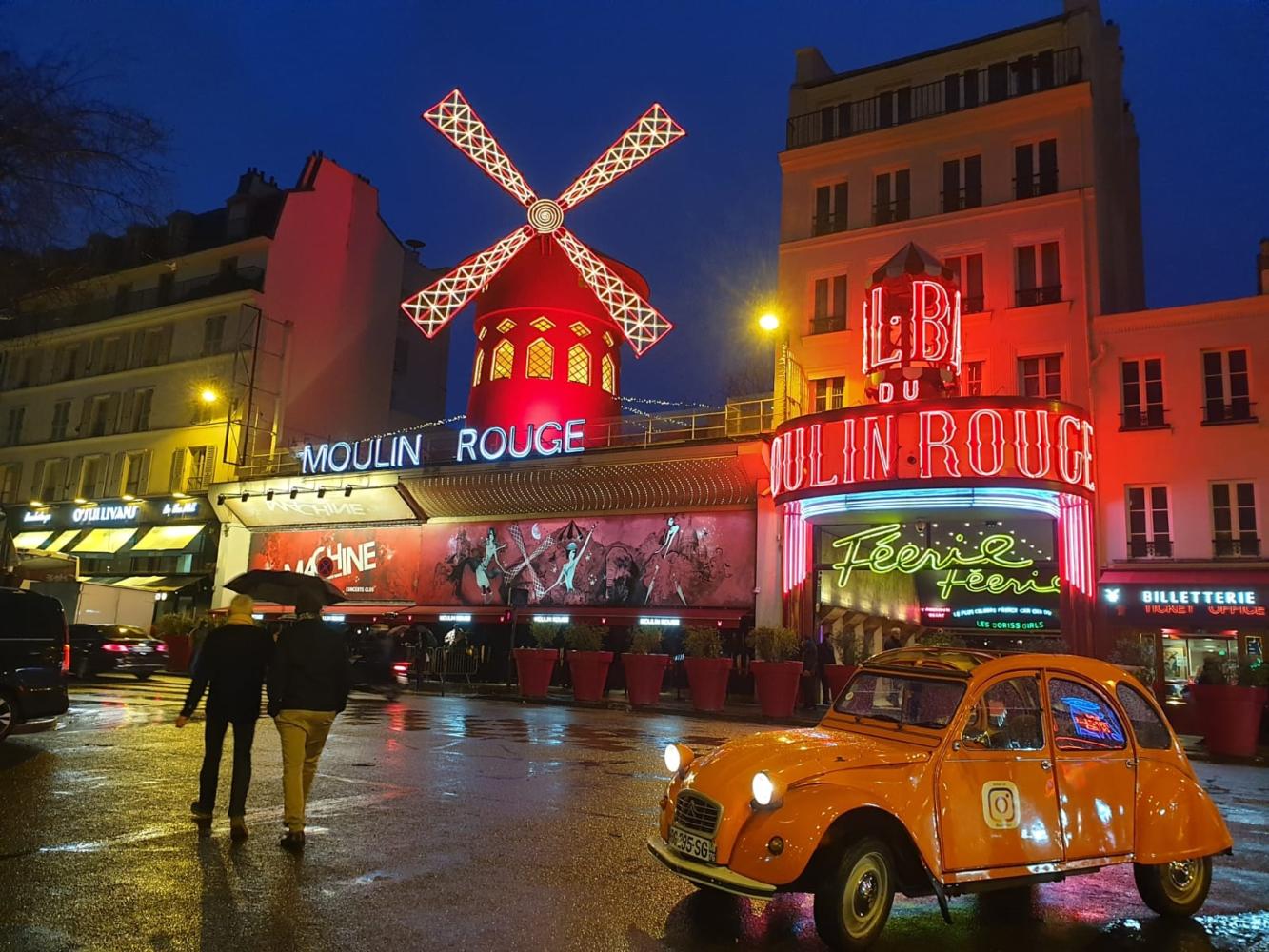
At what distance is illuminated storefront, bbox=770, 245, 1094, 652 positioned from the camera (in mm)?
16859

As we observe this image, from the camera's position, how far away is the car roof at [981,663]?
205 inches

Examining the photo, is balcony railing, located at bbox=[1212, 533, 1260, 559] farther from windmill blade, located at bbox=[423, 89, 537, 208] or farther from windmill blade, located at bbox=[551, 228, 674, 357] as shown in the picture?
windmill blade, located at bbox=[423, 89, 537, 208]

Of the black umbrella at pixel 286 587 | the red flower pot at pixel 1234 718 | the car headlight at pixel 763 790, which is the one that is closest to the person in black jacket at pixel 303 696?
the black umbrella at pixel 286 587

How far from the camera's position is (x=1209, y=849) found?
538cm

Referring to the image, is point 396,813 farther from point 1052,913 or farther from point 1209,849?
point 1209,849

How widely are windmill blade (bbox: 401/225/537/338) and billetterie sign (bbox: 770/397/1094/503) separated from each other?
12.5 meters

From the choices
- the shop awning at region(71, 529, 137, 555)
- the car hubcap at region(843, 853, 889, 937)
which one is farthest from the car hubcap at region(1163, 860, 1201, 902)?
the shop awning at region(71, 529, 137, 555)

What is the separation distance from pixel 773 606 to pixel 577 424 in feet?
21.0

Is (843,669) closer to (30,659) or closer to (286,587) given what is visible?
(286,587)

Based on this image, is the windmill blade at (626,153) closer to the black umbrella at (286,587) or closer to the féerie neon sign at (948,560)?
the féerie neon sign at (948,560)

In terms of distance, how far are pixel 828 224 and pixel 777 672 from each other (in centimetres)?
1118

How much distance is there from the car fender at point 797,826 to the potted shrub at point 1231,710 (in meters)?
11.1

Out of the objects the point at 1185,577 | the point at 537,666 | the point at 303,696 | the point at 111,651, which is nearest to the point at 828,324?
the point at 1185,577

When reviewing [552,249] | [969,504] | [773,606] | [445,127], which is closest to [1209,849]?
[969,504]
